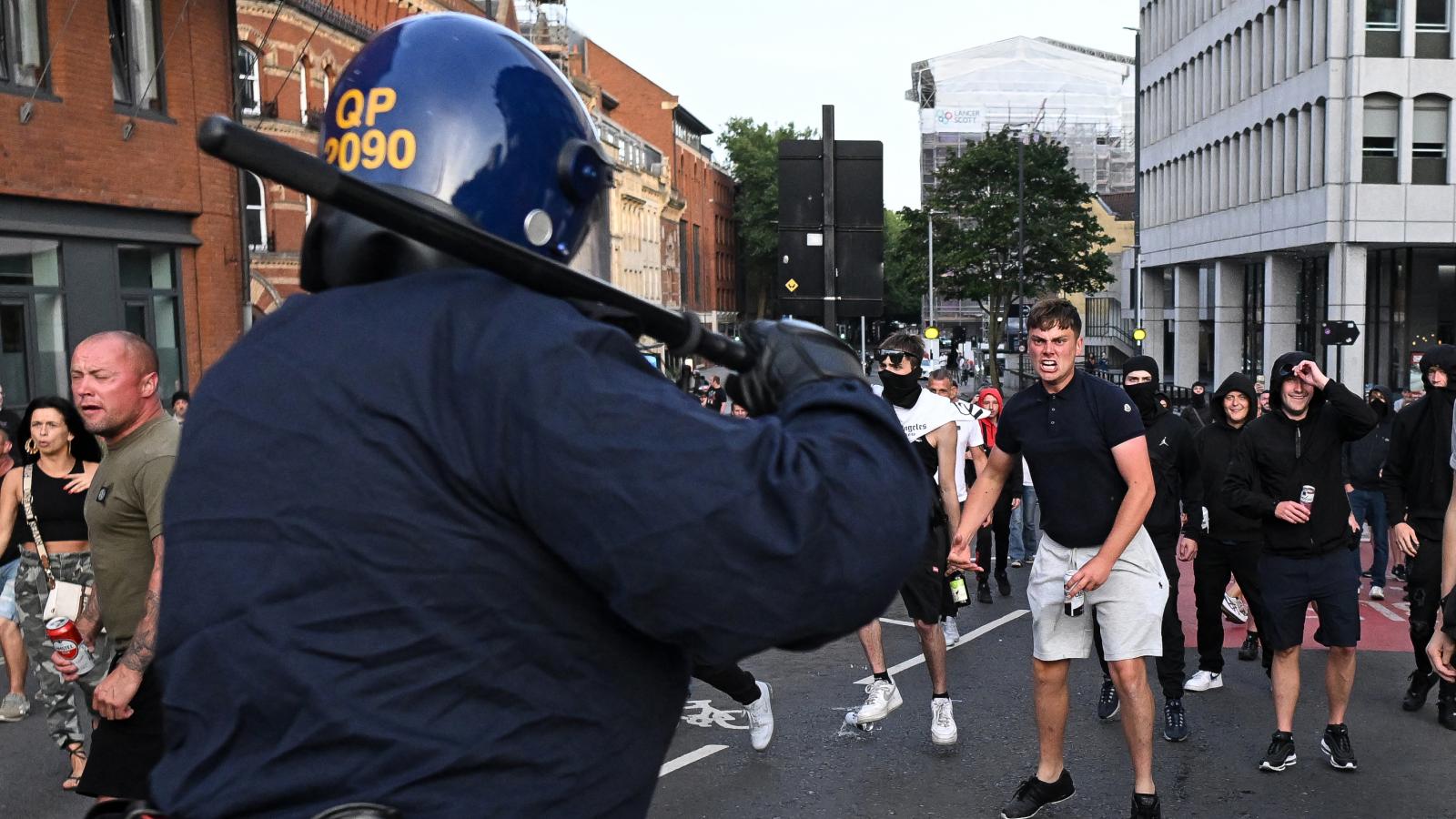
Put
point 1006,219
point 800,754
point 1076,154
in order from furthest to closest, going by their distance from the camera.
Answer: point 1076,154, point 1006,219, point 800,754

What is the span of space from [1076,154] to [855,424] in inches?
3668

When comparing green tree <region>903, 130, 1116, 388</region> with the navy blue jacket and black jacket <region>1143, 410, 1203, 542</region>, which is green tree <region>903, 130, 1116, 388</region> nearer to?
black jacket <region>1143, 410, 1203, 542</region>

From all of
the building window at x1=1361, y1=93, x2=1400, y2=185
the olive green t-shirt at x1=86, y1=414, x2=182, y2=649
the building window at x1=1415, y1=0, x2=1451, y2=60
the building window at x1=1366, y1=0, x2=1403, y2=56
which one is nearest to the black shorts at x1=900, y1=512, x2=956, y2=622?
the olive green t-shirt at x1=86, y1=414, x2=182, y2=649

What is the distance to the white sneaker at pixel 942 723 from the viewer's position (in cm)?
684

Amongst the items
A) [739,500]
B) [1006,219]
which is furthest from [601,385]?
[1006,219]

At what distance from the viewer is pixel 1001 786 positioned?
6238 millimetres

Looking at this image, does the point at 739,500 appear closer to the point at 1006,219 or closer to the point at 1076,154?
the point at 1006,219

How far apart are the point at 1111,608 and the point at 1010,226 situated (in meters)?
45.7

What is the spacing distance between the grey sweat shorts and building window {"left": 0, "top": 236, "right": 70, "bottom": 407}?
1239cm

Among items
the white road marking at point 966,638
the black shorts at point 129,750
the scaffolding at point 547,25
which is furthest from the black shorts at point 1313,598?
the scaffolding at point 547,25

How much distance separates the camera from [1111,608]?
566 cm

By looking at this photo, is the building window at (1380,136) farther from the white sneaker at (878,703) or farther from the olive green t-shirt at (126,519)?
the olive green t-shirt at (126,519)

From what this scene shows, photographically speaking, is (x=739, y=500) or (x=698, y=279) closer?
(x=739, y=500)

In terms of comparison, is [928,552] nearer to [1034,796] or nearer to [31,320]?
[1034,796]
